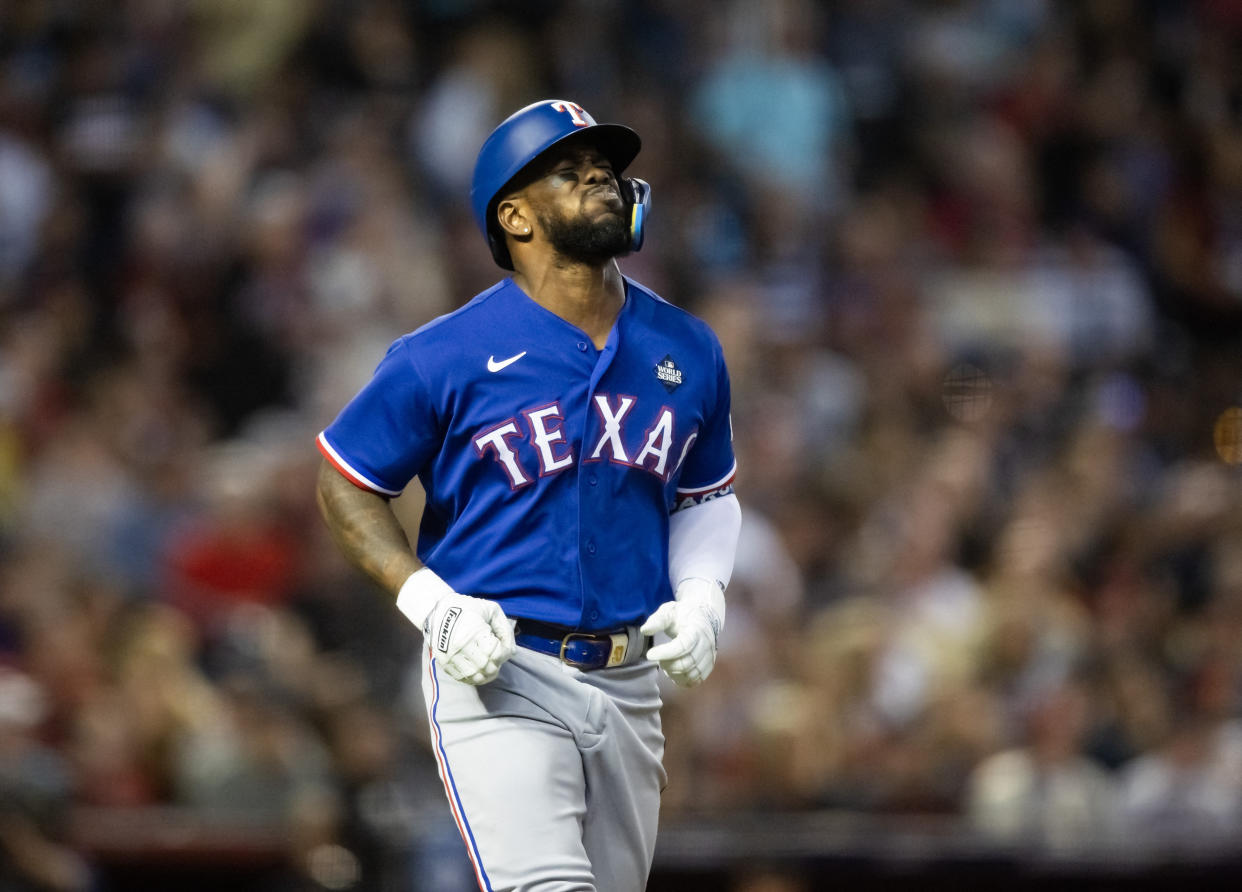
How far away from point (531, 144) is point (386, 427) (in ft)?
2.19

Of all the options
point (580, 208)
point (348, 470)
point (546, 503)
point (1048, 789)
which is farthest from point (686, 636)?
point (1048, 789)

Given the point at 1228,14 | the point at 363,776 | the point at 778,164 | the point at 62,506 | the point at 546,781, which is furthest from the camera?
the point at 1228,14

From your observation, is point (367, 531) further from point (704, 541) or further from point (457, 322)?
point (704, 541)

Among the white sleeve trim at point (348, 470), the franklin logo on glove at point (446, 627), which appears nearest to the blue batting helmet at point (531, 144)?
the white sleeve trim at point (348, 470)

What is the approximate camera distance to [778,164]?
34.6 ft

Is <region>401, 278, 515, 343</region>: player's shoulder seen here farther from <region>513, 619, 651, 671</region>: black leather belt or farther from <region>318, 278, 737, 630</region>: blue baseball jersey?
<region>513, 619, 651, 671</region>: black leather belt

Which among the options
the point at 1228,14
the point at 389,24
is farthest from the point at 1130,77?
the point at 389,24

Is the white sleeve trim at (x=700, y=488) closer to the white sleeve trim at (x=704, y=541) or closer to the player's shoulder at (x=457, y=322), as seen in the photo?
the white sleeve trim at (x=704, y=541)

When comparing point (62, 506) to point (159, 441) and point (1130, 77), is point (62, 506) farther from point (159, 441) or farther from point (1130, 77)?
point (1130, 77)

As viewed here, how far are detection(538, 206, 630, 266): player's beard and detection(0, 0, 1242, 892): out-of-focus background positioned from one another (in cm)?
351

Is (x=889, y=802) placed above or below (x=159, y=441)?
below

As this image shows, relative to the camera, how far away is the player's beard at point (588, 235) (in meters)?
3.89

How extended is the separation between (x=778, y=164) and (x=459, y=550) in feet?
23.0

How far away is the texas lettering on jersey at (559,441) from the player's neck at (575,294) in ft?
0.56
